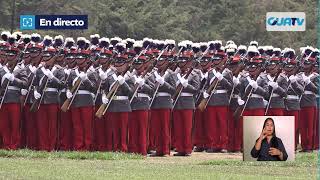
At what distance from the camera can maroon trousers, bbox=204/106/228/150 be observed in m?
25.8

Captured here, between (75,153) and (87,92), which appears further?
(87,92)

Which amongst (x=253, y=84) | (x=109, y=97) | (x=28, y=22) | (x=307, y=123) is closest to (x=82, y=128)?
Answer: (x=109, y=97)

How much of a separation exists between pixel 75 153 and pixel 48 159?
0.92 metres

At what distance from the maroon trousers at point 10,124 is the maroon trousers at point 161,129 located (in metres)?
2.72

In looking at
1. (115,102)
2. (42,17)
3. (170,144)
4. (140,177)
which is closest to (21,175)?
(140,177)

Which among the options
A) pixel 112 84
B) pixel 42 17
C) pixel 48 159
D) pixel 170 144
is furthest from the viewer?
pixel 42 17

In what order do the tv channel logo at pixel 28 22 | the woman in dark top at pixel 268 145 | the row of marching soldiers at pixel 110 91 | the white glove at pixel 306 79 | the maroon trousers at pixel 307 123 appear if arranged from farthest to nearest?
the tv channel logo at pixel 28 22
the maroon trousers at pixel 307 123
the white glove at pixel 306 79
the row of marching soldiers at pixel 110 91
the woman in dark top at pixel 268 145

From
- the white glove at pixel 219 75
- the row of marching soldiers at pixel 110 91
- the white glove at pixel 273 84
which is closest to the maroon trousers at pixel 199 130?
the row of marching soldiers at pixel 110 91

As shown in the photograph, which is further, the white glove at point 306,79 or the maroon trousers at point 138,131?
the white glove at point 306,79

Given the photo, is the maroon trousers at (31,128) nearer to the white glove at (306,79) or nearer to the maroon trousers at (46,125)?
the maroon trousers at (46,125)

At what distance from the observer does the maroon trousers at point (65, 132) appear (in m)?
24.2

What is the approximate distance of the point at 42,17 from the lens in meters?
28.9

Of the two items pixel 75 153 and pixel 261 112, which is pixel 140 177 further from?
pixel 261 112

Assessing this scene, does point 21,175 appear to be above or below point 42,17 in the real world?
below
